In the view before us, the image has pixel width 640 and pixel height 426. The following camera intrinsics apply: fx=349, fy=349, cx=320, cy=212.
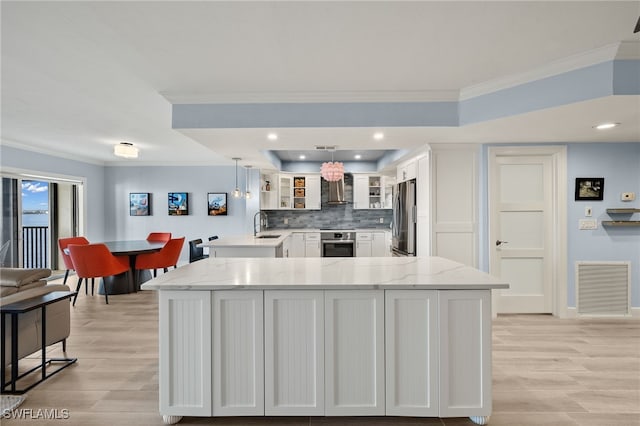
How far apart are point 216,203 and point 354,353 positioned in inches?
261

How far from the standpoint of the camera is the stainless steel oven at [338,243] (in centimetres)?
753

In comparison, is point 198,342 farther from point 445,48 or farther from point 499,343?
point 499,343

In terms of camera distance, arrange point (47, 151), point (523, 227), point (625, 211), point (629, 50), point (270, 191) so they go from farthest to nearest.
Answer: point (270, 191) < point (47, 151) < point (523, 227) < point (625, 211) < point (629, 50)

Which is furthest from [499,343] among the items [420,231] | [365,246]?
[365,246]

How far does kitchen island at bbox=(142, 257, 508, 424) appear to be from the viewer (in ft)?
6.89

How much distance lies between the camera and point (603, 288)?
4273 millimetres

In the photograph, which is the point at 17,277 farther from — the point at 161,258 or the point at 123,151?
the point at 161,258

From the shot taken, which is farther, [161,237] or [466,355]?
[161,237]

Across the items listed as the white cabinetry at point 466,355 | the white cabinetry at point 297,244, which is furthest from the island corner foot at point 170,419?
the white cabinetry at point 297,244

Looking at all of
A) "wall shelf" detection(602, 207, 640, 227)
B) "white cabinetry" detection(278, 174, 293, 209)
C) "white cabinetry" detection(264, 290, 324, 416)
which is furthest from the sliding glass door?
"wall shelf" detection(602, 207, 640, 227)

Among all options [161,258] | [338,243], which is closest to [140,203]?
[161,258]

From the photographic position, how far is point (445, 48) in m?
2.49

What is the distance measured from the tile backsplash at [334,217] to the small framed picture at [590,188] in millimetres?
4269

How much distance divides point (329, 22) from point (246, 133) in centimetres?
182
